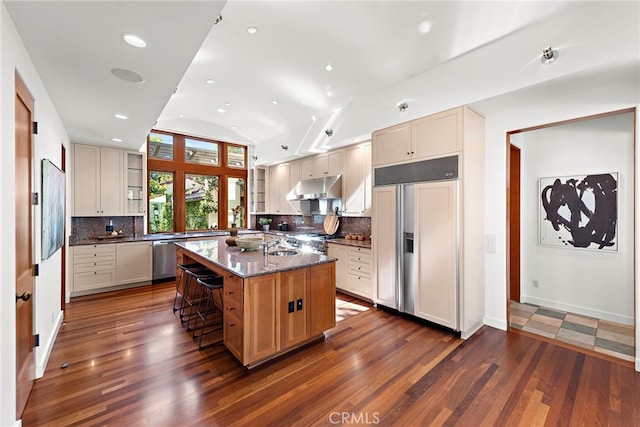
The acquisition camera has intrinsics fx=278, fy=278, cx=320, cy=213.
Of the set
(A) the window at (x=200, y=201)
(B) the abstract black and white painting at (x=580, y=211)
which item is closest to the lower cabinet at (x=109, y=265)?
(A) the window at (x=200, y=201)

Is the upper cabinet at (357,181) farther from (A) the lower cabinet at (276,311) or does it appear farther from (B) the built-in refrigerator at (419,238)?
(A) the lower cabinet at (276,311)

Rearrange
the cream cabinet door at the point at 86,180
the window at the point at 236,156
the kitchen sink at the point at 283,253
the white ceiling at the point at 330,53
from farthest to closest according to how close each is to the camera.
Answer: the window at the point at 236,156 < the cream cabinet door at the point at 86,180 < the kitchen sink at the point at 283,253 < the white ceiling at the point at 330,53

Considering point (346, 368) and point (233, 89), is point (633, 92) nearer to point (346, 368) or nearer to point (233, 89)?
point (346, 368)

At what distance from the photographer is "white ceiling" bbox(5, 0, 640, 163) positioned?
172cm

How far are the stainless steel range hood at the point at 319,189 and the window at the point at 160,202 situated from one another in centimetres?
266

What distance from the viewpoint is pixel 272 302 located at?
2506mm

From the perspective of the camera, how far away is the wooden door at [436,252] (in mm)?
A: 3064

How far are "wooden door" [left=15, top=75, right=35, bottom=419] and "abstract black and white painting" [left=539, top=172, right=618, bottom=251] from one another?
5.50m

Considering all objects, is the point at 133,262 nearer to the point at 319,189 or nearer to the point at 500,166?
the point at 319,189

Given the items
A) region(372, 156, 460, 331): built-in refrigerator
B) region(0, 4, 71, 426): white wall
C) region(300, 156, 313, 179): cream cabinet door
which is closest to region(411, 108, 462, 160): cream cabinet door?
region(372, 156, 460, 331): built-in refrigerator

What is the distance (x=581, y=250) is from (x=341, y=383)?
143 inches

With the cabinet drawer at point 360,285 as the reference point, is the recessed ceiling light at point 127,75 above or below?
above

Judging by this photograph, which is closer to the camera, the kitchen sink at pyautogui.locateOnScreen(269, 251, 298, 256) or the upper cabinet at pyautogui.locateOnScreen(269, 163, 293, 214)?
the kitchen sink at pyautogui.locateOnScreen(269, 251, 298, 256)

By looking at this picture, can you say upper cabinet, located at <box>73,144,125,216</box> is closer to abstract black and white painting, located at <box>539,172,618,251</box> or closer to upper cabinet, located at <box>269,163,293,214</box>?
upper cabinet, located at <box>269,163,293,214</box>
